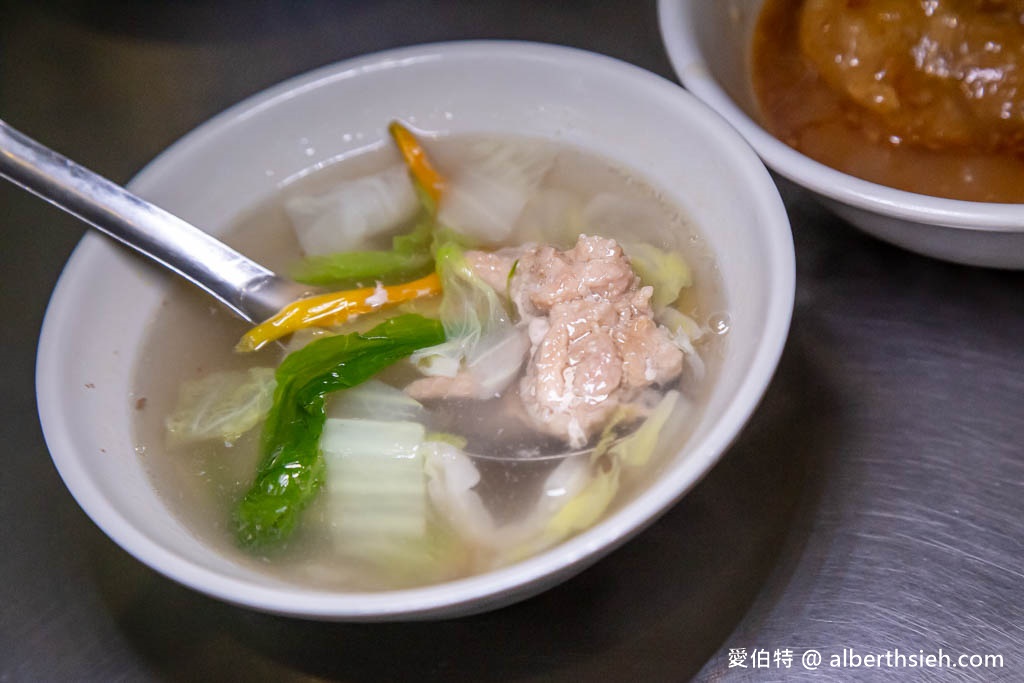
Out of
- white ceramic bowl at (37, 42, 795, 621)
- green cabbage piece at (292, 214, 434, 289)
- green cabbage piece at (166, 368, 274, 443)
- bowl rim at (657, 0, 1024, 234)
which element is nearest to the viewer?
white ceramic bowl at (37, 42, 795, 621)

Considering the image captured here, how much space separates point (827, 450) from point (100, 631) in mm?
1048

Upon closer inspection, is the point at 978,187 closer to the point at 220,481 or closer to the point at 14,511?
the point at 220,481

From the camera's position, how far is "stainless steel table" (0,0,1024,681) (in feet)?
3.67

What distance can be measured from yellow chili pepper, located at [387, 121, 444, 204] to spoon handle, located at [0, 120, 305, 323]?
334 millimetres

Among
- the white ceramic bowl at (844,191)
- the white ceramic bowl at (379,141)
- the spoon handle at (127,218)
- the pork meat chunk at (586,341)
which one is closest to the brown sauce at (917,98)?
the white ceramic bowl at (844,191)

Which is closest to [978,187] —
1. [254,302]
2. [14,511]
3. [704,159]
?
[704,159]

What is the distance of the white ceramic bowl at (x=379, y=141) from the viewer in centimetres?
A: 90

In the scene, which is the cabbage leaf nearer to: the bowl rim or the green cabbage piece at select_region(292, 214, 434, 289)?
the green cabbage piece at select_region(292, 214, 434, 289)

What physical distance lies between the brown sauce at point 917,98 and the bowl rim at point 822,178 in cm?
14

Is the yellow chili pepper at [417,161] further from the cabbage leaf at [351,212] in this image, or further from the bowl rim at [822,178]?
the bowl rim at [822,178]

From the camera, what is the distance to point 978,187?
1.31 metres

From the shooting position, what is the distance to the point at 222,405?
1.28m

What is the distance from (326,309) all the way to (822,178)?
28.7 inches

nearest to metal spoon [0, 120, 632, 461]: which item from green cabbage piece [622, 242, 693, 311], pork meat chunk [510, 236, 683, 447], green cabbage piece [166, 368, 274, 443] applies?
green cabbage piece [166, 368, 274, 443]
